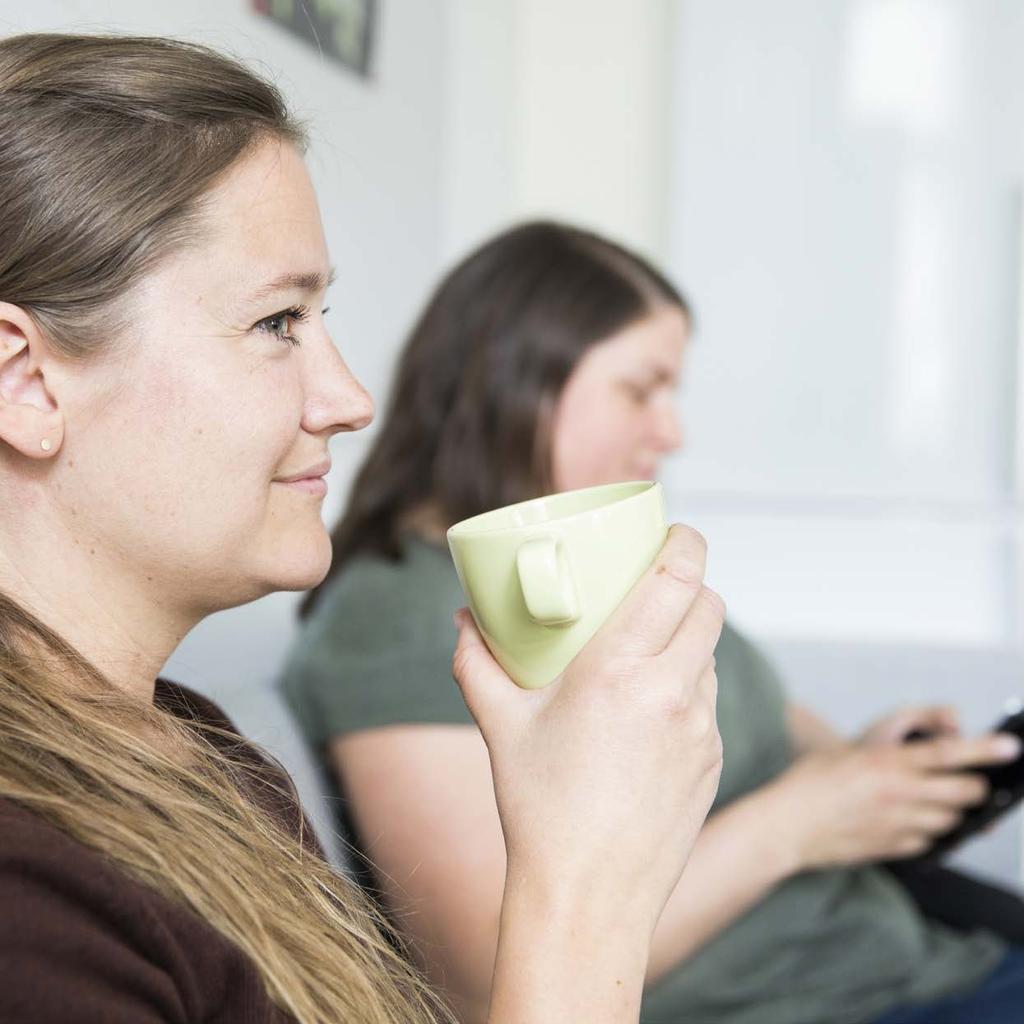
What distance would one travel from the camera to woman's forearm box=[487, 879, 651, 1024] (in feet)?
2.24

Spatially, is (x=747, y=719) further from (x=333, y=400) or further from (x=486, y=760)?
(x=333, y=400)

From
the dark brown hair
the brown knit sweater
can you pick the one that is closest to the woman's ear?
the brown knit sweater

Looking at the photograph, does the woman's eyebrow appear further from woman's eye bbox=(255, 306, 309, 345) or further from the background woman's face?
the background woman's face

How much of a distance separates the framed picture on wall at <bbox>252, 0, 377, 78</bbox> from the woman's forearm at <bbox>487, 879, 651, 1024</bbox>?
4.34 ft

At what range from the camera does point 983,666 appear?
6.19 feet

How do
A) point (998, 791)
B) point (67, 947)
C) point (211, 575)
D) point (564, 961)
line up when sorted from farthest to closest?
1. point (998, 791)
2. point (211, 575)
3. point (564, 961)
4. point (67, 947)

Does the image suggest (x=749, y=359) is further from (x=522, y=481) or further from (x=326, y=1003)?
(x=326, y=1003)

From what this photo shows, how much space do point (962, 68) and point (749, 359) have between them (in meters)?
0.75

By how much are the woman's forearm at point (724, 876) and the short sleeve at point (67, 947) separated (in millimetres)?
723

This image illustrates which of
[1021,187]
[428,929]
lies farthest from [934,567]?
[428,929]

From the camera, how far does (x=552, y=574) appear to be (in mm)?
697

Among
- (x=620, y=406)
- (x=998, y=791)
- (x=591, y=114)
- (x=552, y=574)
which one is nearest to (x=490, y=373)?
(x=620, y=406)

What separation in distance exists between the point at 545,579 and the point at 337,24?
1528 mm

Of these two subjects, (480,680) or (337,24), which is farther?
(337,24)
